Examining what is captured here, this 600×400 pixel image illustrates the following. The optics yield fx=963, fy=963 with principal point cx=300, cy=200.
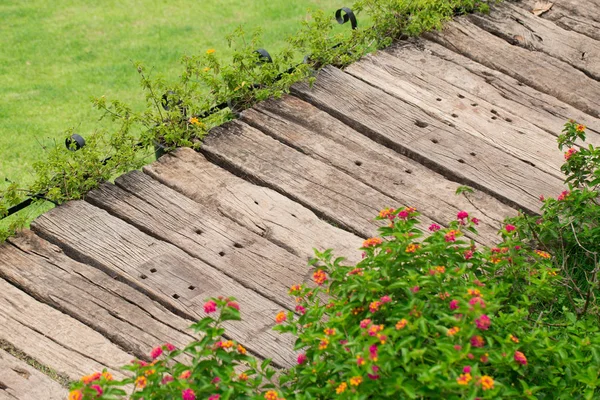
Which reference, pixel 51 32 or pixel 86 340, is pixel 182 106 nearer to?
pixel 86 340

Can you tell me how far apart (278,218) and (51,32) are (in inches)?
240

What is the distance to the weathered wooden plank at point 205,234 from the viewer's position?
160 inches

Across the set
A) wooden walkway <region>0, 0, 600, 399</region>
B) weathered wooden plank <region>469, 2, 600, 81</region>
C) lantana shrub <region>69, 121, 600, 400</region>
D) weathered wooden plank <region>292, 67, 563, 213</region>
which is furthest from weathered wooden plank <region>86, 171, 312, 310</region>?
weathered wooden plank <region>469, 2, 600, 81</region>

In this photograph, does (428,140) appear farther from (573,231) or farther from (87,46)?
(87,46)

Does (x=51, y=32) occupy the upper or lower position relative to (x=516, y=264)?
lower

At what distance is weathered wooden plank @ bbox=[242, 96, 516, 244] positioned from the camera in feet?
15.1

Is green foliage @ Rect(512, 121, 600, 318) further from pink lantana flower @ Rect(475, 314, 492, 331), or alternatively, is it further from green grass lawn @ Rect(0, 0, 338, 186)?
green grass lawn @ Rect(0, 0, 338, 186)

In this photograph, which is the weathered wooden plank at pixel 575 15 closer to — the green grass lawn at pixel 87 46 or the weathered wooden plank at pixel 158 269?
the green grass lawn at pixel 87 46

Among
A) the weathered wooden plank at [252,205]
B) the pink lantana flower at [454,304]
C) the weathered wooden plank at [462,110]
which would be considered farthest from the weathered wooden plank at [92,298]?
the weathered wooden plank at [462,110]

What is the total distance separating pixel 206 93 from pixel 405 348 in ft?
9.25

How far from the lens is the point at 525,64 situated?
5.97 metres

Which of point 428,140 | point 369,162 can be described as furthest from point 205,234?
point 428,140

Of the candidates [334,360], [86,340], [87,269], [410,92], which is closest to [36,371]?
[86,340]

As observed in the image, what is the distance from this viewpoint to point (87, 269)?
405 cm
